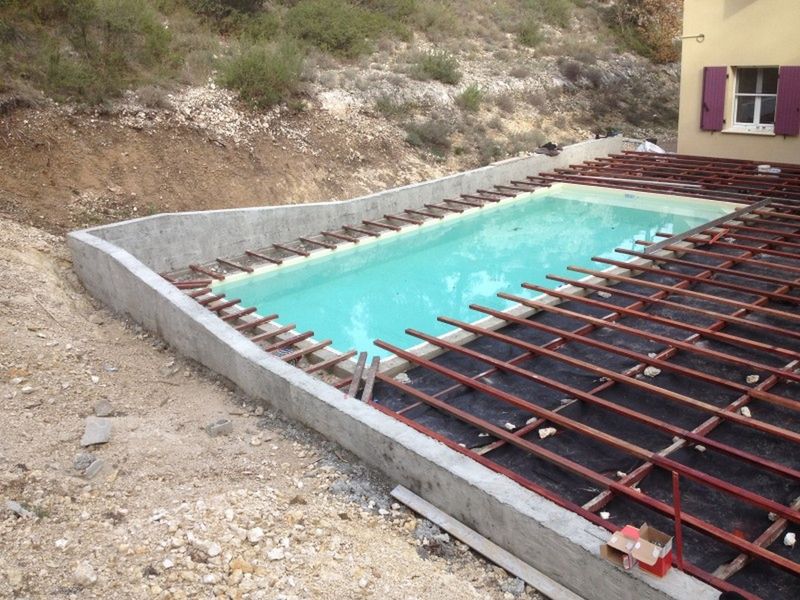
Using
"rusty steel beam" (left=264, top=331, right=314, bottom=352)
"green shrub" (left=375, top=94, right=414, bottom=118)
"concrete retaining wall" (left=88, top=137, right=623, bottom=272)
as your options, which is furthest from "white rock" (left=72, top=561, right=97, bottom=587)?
"green shrub" (left=375, top=94, right=414, bottom=118)

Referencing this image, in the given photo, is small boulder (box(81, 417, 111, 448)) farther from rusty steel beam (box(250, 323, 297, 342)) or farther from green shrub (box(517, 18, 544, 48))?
green shrub (box(517, 18, 544, 48))

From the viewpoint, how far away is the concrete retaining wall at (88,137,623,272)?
35.0 feet

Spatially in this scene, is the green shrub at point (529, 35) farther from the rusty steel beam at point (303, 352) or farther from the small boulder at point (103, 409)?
the small boulder at point (103, 409)

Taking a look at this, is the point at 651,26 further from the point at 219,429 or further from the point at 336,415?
the point at 219,429

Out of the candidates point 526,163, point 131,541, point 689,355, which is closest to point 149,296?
point 131,541

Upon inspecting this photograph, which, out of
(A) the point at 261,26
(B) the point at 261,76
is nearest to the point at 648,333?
(B) the point at 261,76

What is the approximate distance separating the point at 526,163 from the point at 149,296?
9589mm

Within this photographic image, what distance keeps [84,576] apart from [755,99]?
15.6m

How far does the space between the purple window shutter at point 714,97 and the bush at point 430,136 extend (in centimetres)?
550

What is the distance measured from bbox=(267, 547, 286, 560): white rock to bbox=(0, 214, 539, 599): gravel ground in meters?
0.01

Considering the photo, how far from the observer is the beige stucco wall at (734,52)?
14320 millimetres

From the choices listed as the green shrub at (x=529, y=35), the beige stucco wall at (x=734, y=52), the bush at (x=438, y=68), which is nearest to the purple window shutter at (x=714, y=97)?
the beige stucco wall at (x=734, y=52)

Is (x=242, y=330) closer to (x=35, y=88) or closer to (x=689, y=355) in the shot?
(x=689, y=355)

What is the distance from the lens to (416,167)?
616 inches
